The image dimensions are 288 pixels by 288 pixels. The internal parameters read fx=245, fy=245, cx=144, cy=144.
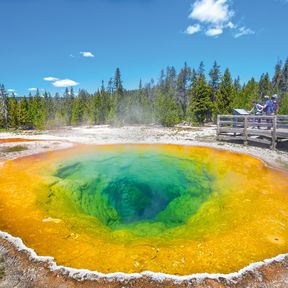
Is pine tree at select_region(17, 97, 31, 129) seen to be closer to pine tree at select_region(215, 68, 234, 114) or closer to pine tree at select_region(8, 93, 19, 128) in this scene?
pine tree at select_region(8, 93, 19, 128)

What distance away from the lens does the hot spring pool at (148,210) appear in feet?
16.3

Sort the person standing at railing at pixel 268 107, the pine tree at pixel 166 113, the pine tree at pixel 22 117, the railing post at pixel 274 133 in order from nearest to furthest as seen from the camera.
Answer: the railing post at pixel 274 133
the person standing at railing at pixel 268 107
the pine tree at pixel 166 113
the pine tree at pixel 22 117

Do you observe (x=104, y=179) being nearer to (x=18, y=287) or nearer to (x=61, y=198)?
(x=61, y=198)

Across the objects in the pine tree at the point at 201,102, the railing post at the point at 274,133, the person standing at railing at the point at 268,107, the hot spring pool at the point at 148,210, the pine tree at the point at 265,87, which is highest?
the pine tree at the point at 265,87

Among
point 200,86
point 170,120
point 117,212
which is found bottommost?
point 117,212

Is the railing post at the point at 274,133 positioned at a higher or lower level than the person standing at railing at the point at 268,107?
lower

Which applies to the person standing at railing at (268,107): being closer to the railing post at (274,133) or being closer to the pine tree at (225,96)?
the railing post at (274,133)

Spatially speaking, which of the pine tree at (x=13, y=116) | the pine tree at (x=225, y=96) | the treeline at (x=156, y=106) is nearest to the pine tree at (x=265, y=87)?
the treeline at (x=156, y=106)

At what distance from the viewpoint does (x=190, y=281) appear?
412 centimetres

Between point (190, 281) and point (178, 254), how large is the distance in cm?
87

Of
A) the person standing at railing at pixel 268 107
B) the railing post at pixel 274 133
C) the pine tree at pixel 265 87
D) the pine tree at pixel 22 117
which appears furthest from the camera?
the pine tree at pixel 265 87

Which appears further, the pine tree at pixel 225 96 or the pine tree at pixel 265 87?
the pine tree at pixel 265 87

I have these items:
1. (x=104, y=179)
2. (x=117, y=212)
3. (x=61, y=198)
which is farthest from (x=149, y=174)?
(x=61, y=198)

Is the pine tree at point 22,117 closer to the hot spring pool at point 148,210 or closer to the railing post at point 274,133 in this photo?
the hot spring pool at point 148,210
